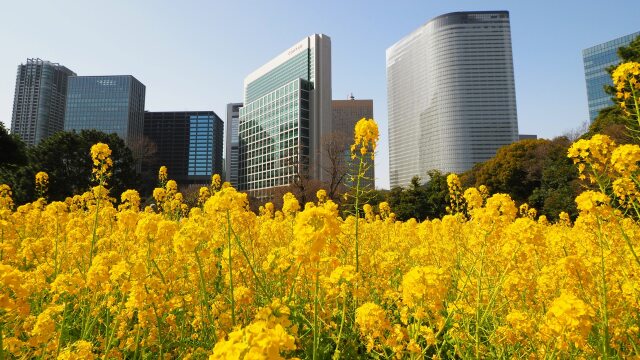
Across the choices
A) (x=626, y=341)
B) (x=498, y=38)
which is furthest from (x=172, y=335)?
(x=498, y=38)

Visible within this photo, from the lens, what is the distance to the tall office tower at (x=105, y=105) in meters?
107

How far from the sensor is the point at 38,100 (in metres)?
101

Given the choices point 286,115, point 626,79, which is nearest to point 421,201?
point 626,79

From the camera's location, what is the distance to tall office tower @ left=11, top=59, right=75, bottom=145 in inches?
3834

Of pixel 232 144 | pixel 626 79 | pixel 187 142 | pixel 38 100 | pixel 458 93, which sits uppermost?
pixel 458 93

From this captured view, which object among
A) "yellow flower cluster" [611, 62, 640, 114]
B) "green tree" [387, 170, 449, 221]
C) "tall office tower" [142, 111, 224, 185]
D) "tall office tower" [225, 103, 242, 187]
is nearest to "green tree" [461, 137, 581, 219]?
"green tree" [387, 170, 449, 221]

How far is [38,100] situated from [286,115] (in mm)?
71901

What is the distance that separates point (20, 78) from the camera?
10206 centimetres

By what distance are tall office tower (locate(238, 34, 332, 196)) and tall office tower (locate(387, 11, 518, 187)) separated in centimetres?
4157

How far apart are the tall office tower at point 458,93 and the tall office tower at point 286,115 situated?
1637 inches

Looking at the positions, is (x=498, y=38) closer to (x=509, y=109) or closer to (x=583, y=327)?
(x=509, y=109)

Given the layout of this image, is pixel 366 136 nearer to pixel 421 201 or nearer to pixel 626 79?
pixel 626 79

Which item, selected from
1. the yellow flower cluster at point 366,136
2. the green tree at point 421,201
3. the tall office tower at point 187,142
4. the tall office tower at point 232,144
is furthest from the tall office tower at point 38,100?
the yellow flower cluster at point 366,136

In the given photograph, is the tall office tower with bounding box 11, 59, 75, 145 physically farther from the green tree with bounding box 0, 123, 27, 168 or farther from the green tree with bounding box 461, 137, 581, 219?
the green tree with bounding box 461, 137, 581, 219
